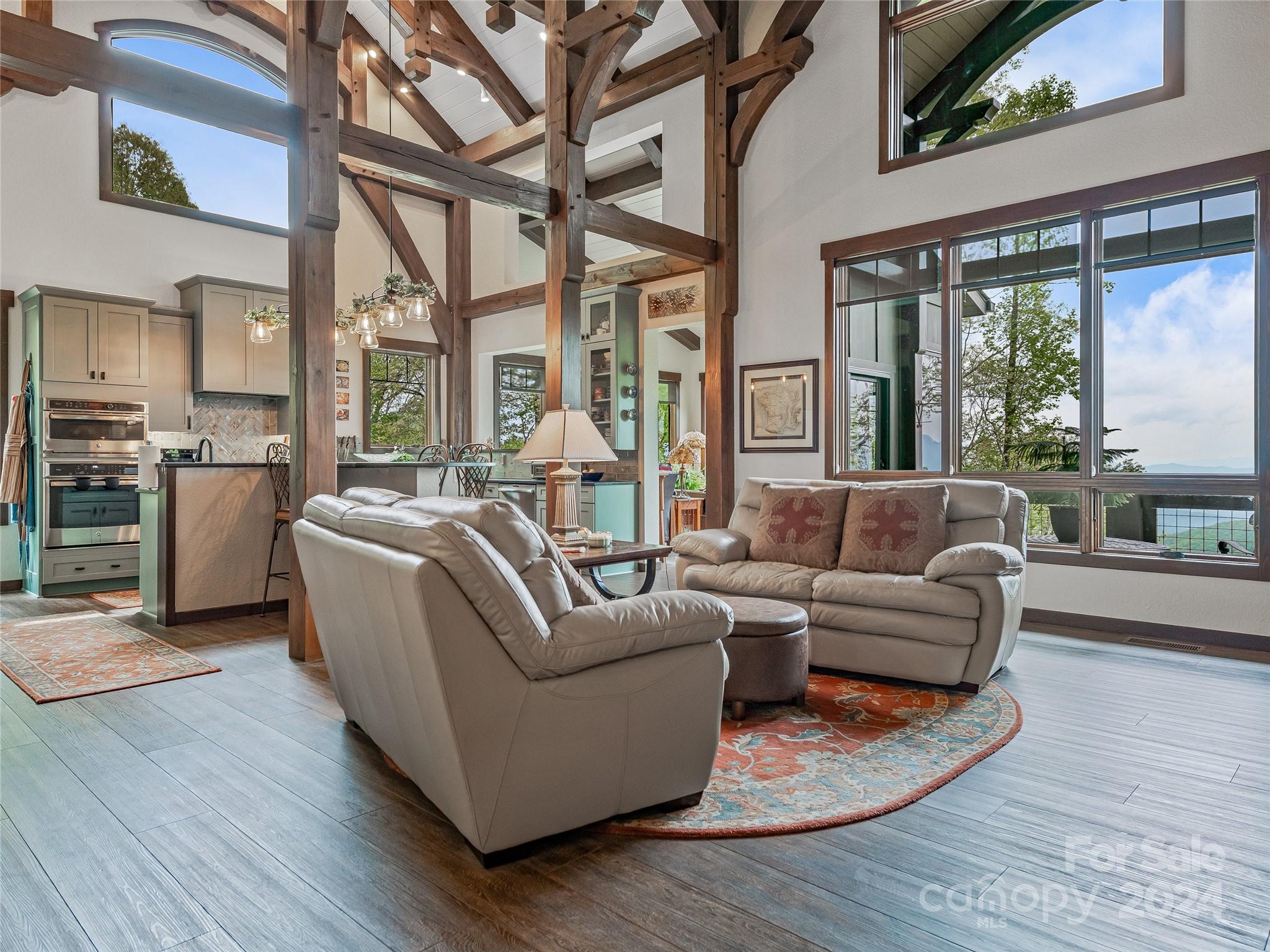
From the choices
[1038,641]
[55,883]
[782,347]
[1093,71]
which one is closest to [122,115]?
[782,347]

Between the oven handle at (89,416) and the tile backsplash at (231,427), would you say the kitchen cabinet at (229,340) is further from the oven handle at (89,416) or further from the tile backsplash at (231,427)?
the oven handle at (89,416)

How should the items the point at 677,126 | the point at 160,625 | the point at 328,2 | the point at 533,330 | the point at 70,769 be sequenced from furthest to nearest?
the point at 533,330 < the point at 677,126 < the point at 160,625 < the point at 328,2 < the point at 70,769

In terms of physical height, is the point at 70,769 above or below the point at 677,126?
below

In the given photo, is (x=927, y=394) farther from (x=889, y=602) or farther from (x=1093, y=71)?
(x=889, y=602)

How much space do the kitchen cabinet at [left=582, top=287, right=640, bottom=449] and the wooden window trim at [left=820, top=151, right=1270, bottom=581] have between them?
7.71 ft

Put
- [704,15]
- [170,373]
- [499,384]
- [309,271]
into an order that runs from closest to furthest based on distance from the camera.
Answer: [309,271], [704,15], [170,373], [499,384]

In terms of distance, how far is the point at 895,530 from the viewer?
3.96 meters

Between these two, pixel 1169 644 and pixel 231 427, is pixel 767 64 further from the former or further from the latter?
pixel 231 427

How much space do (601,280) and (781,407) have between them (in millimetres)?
2636

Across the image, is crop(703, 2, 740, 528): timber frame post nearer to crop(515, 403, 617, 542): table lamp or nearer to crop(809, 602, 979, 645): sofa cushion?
crop(515, 403, 617, 542): table lamp

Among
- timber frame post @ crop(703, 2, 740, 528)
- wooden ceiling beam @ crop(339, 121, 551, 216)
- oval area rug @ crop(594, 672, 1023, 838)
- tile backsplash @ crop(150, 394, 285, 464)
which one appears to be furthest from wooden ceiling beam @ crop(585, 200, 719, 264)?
tile backsplash @ crop(150, 394, 285, 464)

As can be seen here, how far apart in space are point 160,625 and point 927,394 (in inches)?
224

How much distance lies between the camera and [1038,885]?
1871 mm

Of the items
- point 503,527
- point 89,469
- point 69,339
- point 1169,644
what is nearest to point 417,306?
point 69,339
